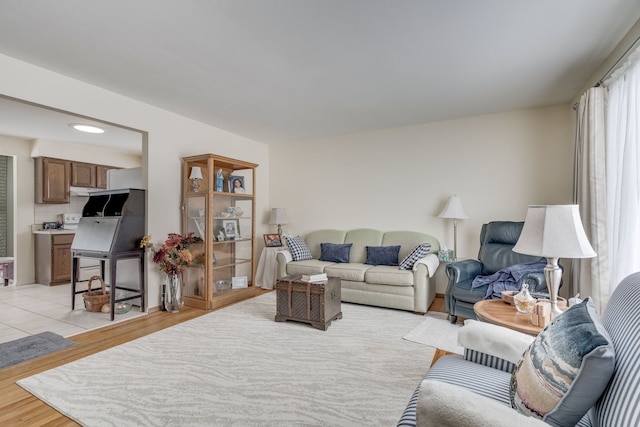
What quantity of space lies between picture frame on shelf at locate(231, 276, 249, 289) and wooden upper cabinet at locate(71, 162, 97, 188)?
3759mm

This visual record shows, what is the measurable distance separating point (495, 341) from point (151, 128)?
404 centimetres

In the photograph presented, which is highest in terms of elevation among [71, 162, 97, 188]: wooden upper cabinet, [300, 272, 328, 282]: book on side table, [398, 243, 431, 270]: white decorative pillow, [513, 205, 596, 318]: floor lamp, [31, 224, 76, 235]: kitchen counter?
[71, 162, 97, 188]: wooden upper cabinet

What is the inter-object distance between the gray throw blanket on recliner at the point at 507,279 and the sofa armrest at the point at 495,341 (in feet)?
5.01

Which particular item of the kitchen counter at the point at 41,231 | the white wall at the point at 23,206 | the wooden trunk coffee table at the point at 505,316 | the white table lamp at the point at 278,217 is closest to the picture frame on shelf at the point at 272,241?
the white table lamp at the point at 278,217

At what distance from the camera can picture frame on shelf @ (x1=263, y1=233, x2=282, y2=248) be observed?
5133mm

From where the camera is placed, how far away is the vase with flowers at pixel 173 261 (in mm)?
3660

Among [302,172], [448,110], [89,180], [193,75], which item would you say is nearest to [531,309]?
[448,110]

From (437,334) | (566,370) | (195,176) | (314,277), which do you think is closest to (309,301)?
(314,277)

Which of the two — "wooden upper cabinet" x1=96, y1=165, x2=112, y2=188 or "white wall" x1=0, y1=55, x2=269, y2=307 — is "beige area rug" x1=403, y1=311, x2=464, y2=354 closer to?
"white wall" x1=0, y1=55, x2=269, y2=307

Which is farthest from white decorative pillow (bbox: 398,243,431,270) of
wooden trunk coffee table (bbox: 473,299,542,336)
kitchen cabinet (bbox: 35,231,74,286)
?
kitchen cabinet (bbox: 35,231,74,286)

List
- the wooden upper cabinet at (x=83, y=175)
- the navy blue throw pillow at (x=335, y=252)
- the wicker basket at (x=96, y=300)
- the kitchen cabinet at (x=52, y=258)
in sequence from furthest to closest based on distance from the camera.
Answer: the wooden upper cabinet at (x=83, y=175) → the kitchen cabinet at (x=52, y=258) → the navy blue throw pillow at (x=335, y=252) → the wicker basket at (x=96, y=300)

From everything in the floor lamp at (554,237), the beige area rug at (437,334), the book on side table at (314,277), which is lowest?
the beige area rug at (437,334)

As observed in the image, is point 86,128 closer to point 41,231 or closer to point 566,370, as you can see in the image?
point 41,231

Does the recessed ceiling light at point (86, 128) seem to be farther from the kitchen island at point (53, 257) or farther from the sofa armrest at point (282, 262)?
the sofa armrest at point (282, 262)
